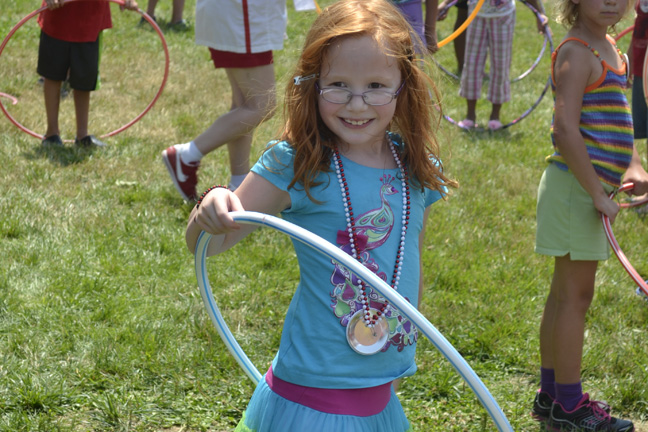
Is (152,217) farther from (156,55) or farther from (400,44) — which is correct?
(156,55)

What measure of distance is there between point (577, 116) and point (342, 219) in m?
1.30

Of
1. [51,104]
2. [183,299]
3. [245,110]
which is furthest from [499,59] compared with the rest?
[183,299]

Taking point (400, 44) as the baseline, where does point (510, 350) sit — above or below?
below

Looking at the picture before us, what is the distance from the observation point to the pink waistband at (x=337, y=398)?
83.7 inches

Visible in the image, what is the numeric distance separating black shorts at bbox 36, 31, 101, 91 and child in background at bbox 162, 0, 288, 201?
147 cm

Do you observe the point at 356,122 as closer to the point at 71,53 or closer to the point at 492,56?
the point at 71,53

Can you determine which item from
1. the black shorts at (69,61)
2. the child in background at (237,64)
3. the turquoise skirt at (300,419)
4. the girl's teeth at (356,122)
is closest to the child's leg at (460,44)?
the black shorts at (69,61)

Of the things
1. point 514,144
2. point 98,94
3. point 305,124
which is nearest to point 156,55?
point 98,94

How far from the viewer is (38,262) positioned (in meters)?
4.29

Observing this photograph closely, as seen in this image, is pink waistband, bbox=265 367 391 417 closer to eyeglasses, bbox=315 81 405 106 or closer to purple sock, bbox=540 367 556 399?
eyeglasses, bbox=315 81 405 106

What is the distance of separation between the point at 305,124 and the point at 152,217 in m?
2.92

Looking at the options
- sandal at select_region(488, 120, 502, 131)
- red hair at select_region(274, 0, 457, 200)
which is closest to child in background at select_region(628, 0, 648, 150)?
sandal at select_region(488, 120, 502, 131)

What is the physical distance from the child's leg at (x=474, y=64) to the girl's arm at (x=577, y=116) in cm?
476

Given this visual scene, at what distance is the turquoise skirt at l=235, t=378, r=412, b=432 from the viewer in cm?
210
